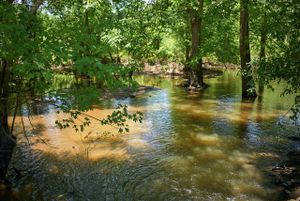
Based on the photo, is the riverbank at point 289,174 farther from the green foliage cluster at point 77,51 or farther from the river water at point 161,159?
the green foliage cluster at point 77,51

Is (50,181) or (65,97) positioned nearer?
(65,97)

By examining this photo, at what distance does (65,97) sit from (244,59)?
48.9ft

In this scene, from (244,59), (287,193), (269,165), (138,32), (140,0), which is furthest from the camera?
(244,59)

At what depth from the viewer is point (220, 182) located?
8500mm

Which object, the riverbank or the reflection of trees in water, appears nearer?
the riverbank

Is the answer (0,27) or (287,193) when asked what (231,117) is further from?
(0,27)

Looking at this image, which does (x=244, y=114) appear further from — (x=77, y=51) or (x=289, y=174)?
(x=77, y=51)

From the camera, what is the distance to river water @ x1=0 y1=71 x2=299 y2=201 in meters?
8.03

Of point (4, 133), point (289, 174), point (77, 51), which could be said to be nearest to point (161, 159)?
point (289, 174)

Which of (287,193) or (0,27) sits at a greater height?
(0,27)

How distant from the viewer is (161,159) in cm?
1030

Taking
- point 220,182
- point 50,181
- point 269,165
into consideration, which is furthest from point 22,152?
point 269,165

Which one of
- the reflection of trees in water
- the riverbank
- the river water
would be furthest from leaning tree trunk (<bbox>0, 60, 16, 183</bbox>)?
the reflection of trees in water

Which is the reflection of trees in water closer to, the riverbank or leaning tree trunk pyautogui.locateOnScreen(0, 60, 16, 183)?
the riverbank
